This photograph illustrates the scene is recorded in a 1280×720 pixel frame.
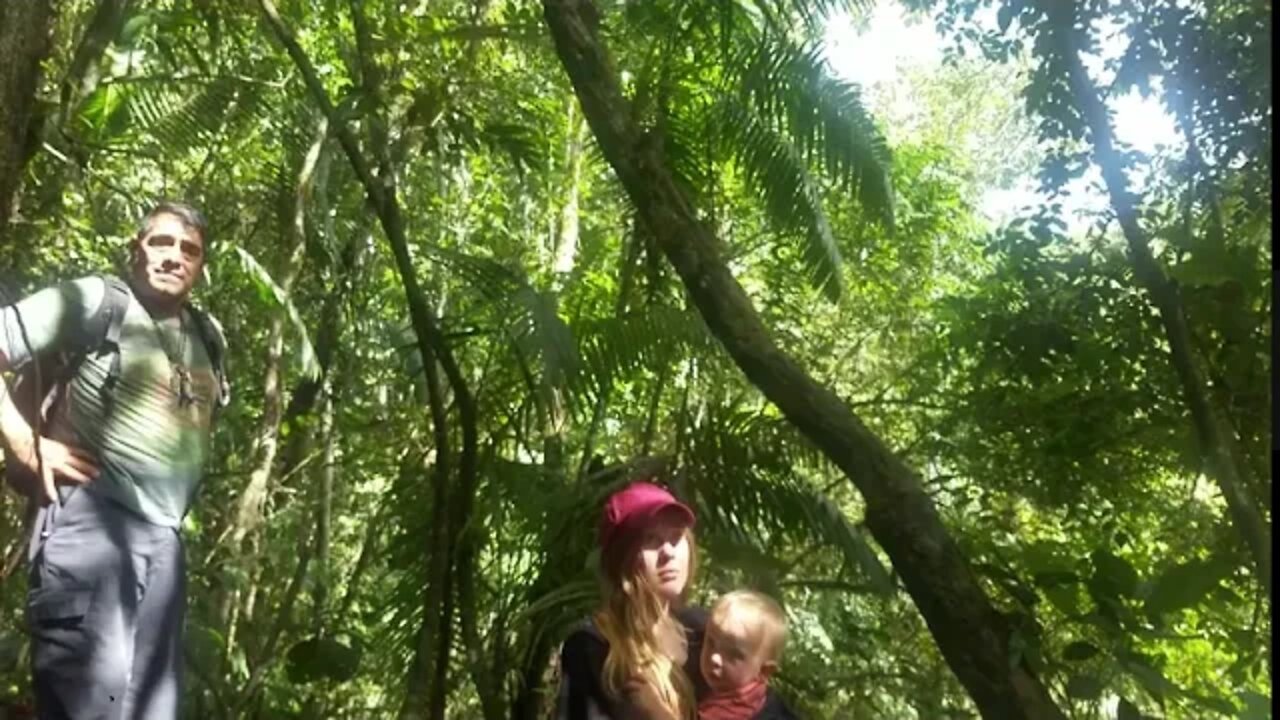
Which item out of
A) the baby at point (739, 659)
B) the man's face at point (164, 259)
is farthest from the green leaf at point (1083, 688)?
the man's face at point (164, 259)

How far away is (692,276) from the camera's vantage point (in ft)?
9.43

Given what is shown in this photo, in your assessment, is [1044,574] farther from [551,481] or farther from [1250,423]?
[551,481]

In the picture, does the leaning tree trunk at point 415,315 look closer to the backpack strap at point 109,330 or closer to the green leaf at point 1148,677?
the backpack strap at point 109,330

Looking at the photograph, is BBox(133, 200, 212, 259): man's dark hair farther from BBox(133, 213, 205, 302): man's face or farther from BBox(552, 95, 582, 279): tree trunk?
BBox(552, 95, 582, 279): tree trunk

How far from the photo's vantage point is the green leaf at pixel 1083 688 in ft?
8.44

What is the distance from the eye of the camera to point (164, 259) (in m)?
2.37

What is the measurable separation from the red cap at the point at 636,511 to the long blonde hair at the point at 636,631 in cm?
2

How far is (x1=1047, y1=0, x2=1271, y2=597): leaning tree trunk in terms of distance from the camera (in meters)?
2.83

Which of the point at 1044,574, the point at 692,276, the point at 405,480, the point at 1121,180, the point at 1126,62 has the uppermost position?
the point at 1126,62

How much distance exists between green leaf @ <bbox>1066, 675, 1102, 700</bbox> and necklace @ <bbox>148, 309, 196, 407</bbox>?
1.76 metres

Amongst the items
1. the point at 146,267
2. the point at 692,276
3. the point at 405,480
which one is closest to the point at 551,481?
the point at 405,480

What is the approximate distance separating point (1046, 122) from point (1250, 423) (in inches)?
39.8

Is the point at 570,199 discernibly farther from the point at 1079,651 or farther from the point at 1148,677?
the point at 1148,677

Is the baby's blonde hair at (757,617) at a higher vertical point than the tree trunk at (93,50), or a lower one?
lower
